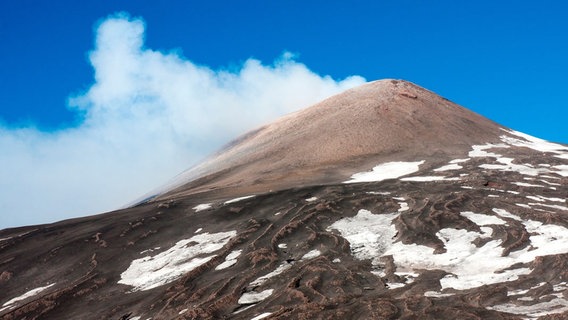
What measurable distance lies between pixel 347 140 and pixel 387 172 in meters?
18.6

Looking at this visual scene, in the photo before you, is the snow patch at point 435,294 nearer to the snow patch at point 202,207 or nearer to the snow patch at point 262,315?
the snow patch at point 262,315

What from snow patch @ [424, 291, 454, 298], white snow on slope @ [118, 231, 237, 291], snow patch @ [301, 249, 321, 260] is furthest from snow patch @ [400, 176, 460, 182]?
snow patch @ [424, 291, 454, 298]

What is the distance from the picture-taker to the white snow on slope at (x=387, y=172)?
69062 millimetres

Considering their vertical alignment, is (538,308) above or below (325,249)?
below

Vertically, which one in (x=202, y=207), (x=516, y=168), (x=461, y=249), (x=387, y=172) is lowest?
(x=461, y=249)

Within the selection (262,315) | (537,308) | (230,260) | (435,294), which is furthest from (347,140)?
(537,308)

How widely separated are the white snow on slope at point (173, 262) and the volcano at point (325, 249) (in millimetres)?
168

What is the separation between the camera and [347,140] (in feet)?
297

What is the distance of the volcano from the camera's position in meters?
33.5

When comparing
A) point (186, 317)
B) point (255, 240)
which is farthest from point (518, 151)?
point (186, 317)

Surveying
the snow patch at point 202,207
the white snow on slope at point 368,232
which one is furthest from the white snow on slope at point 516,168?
the snow patch at point 202,207

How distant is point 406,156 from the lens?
270 feet

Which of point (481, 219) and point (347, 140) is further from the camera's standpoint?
point (347, 140)

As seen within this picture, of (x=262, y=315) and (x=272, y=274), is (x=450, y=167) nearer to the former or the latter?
(x=272, y=274)
